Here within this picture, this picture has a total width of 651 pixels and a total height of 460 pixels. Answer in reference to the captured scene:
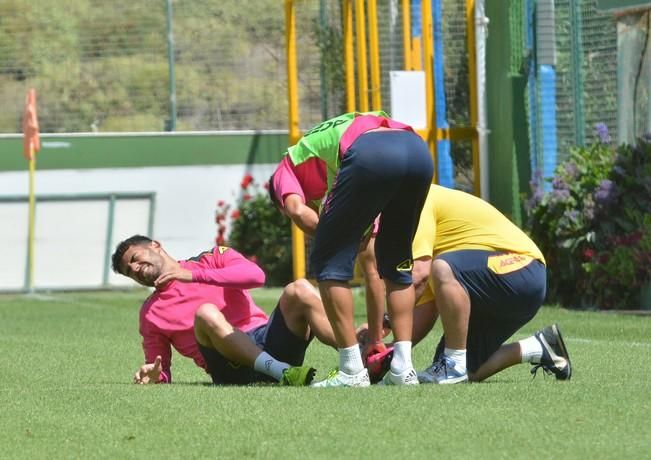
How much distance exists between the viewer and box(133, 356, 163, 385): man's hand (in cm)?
748

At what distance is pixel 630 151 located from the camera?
45.1ft

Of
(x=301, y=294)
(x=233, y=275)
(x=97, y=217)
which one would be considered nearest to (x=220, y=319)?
(x=233, y=275)

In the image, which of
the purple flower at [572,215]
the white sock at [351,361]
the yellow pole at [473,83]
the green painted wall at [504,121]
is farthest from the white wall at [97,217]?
the white sock at [351,361]

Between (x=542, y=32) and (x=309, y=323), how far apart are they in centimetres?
911

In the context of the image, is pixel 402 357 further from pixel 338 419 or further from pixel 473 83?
pixel 473 83

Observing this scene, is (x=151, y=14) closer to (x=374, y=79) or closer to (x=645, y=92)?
(x=374, y=79)

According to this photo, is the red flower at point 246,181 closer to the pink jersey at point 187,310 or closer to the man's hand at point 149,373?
the pink jersey at point 187,310

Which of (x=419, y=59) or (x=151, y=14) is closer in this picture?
(x=419, y=59)

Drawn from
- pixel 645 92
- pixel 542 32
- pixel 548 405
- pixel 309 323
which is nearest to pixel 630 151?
pixel 645 92

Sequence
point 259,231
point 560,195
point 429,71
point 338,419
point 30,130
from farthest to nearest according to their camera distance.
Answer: point 259,231, point 30,130, point 429,71, point 560,195, point 338,419

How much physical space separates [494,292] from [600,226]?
22.3 feet

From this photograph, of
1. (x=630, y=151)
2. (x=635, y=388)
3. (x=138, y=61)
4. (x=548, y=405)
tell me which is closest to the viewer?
(x=548, y=405)

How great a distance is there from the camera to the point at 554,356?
7441 mm

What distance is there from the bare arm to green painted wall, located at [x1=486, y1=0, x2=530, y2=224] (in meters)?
9.17
